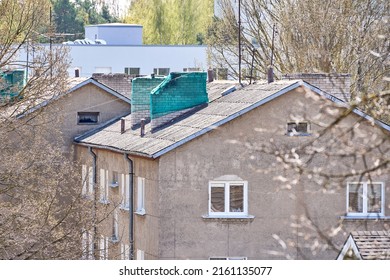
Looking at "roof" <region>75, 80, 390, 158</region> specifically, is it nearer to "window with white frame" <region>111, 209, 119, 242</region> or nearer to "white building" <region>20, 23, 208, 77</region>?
"window with white frame" <region>111, 209, 119, 242</region>

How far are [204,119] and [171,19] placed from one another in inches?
1751

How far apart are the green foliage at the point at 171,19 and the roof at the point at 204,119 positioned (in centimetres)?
3988

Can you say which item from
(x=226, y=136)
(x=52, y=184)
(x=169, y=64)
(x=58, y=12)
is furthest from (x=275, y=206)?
(x=58, y=12)

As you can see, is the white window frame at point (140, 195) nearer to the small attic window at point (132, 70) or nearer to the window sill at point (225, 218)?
the window sill at point (225, 218)

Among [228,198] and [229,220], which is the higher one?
[228,198]

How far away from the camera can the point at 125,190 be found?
30641mm

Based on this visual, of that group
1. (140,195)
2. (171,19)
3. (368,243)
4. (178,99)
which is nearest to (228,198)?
(140,195)

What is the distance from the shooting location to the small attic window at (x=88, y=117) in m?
37.8

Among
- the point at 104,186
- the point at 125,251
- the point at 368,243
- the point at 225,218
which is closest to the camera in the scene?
the point at 368,243

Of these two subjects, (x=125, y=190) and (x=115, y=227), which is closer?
(x=125, y=190)

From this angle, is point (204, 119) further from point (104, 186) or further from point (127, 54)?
point (127, 54)

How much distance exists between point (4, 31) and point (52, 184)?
2.75 meters
